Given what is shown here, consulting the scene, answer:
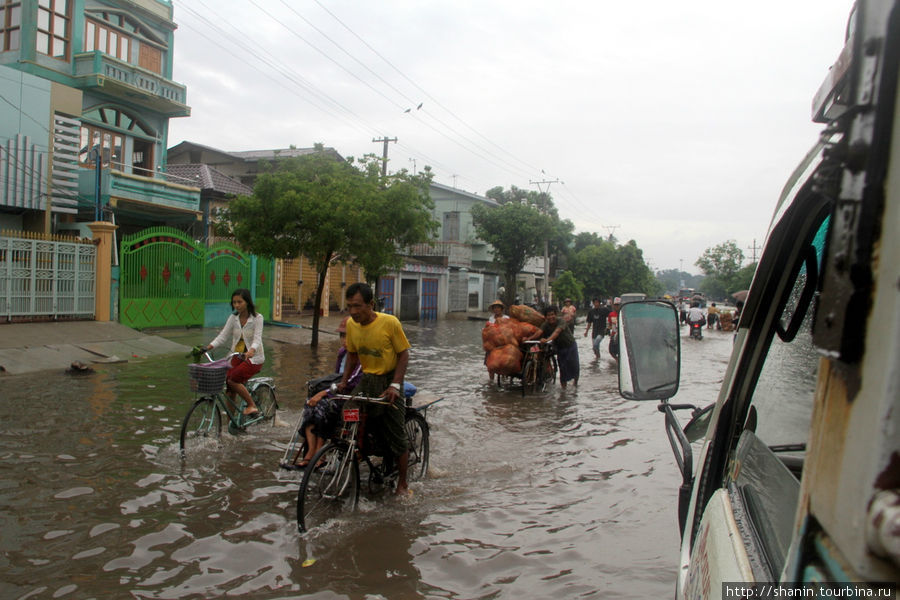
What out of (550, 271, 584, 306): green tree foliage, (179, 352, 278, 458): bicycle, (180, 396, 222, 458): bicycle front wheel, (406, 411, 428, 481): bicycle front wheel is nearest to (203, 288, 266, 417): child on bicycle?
(179, 352, 278, 458): bicycle

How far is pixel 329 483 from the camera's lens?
4.93m

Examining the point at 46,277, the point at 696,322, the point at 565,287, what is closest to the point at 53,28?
the point at 46,277

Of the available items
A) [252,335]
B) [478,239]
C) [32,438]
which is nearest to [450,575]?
[252,335]

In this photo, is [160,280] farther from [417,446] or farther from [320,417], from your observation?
[320,417]

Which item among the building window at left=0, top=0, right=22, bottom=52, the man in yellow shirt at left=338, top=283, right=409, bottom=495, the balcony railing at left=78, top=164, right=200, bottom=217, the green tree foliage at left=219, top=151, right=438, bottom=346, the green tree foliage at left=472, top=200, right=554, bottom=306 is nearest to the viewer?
the man in yellow shirt at left=338, top=283, right=409, bottom=495

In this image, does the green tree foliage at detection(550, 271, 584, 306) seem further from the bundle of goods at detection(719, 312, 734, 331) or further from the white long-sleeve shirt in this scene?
the white long-sleeve shirt

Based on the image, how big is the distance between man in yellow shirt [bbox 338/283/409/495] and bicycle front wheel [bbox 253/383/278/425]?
9.45ft

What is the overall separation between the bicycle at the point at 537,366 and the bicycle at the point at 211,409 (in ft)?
16.3

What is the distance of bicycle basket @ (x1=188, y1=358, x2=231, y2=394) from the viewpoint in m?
6.37

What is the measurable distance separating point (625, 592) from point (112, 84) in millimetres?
20290

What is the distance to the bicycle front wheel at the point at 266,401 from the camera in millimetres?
7723

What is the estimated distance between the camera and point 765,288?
198 cm

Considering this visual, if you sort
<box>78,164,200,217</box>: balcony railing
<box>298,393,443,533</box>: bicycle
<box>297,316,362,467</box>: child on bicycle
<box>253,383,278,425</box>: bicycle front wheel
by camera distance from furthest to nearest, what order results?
<box>78,164,200,217</box>: balcony railing, <box>253,383,278,425</box>: bicycle front wheel, <box>297,316,362,467</box>: child on bicycle, <box>298,393,443,533</box>: bicycle

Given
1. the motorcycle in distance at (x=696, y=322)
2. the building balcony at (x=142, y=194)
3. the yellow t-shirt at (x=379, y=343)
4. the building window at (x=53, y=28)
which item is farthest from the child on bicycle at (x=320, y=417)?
the motorcycle in distance at (x=696, y=322)
